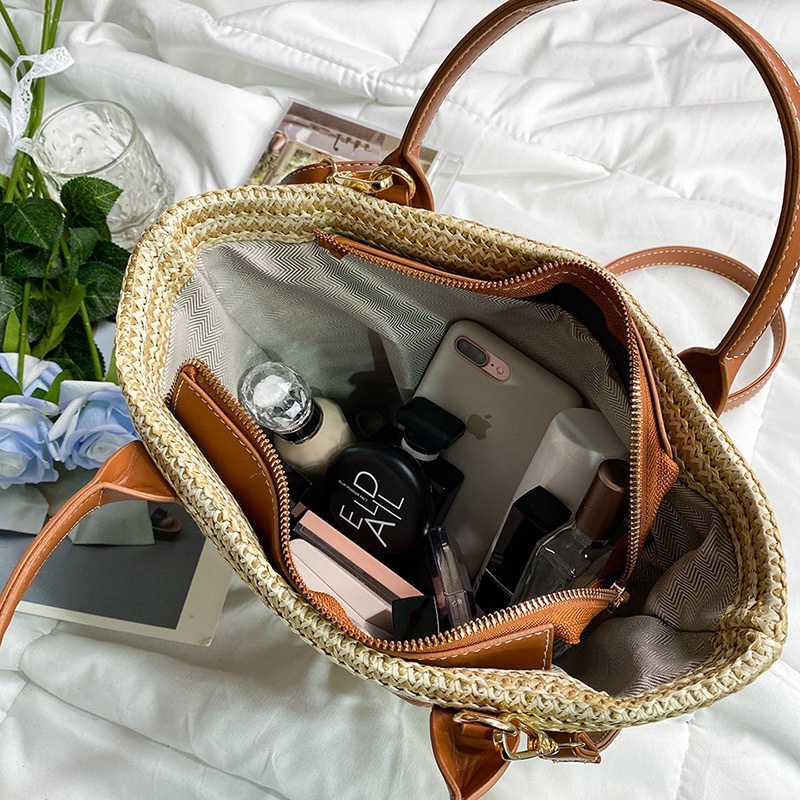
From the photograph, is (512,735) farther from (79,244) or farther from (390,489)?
(79,244)

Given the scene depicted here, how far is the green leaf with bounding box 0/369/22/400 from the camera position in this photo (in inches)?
18.3

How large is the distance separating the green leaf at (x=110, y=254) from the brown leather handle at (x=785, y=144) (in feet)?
0.77

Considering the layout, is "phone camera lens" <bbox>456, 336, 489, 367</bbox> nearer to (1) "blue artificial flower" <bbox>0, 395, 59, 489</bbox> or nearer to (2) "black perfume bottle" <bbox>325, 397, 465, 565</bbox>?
A: (2) "black perfume bottle" <bbox>325, 397, 465, 565</bbox>

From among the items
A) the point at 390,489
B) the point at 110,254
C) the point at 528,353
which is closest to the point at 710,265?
the point at 528,353

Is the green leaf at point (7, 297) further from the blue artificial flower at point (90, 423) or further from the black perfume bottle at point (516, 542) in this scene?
the black perfume bottle at point (516, 542)

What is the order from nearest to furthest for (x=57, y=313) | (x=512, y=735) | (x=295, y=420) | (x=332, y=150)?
(x=512, y=735), (x=295, y=420), (x=57, y=313), (x=332, y=150)

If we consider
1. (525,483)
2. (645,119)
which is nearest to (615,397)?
(525,483)

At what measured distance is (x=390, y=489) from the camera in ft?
1.30

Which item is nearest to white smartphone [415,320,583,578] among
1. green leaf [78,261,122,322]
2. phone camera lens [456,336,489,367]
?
phone camera lens [456,336,489,367]

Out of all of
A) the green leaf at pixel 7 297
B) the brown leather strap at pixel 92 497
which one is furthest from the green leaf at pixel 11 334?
the brown leather strap at pixel 92 497

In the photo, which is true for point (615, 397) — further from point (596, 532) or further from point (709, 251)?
point (709, 251)

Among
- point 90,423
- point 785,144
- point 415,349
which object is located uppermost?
point 785,144

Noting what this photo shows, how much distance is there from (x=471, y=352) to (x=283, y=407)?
0.11 meters

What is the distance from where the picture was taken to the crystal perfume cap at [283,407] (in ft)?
1.39
